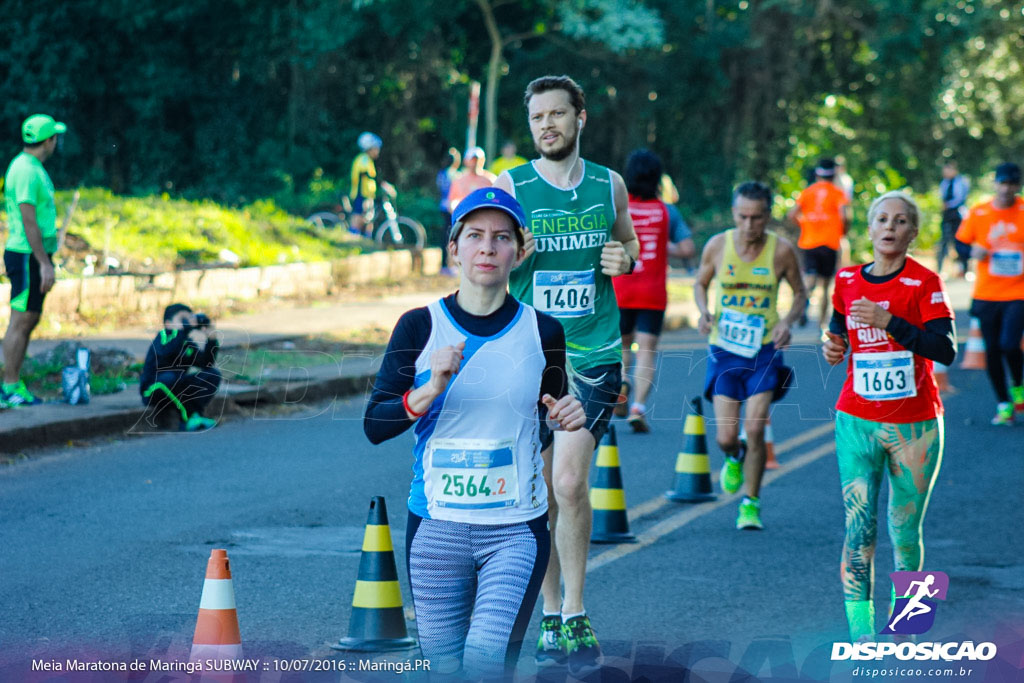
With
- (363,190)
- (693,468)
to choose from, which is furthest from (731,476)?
(363,190)

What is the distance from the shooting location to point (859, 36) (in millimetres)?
32938

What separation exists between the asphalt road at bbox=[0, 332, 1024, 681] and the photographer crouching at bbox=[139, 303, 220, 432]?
0.28m

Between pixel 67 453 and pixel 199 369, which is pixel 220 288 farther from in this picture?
pixel 67 453

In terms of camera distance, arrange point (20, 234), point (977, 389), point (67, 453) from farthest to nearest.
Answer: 1. point (977, 389)
2. point (20, 234)
3. point (67, 453)

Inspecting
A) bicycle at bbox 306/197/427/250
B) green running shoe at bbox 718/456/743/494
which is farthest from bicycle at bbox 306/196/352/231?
green running shoe at bbox 718/456/743/494

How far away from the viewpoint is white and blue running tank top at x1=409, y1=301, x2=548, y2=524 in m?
3.89

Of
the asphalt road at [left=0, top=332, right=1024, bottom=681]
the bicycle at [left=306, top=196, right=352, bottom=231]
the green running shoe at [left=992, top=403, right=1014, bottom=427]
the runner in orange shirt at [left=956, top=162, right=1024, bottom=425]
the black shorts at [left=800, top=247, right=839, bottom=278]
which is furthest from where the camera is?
the bicycle at [left=306, top=196, right=352, bottom=231]

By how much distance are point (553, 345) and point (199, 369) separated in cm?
685

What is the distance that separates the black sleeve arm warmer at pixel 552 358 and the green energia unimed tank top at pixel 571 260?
146 cm

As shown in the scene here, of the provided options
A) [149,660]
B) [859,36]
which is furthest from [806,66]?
[149,660]

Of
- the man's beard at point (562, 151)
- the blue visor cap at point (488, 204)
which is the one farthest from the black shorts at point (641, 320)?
the blue visor cap at point (488, 204)

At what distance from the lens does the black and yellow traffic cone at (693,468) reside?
860cm

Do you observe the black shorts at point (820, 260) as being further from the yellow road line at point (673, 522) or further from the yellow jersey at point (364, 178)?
the yellow jersey at point (364, 178)

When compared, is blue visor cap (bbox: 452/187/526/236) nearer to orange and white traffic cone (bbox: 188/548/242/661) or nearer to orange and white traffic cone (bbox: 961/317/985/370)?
orange and white traffic cone (bbox: 188/548/242/661)
